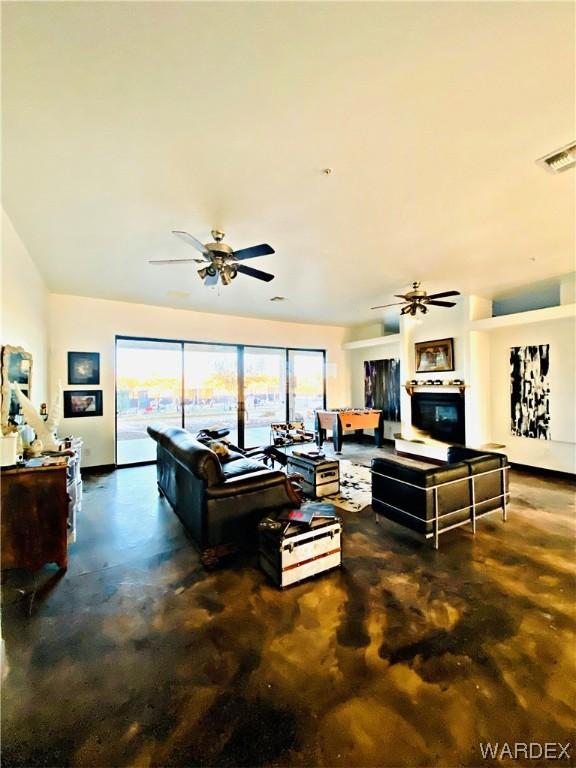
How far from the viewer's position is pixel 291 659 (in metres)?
1.79

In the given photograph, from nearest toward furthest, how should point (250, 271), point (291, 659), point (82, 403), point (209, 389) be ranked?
1. point (291, 659)
2. point (250, 271)
3. point (82, 403)
4. point (209, 389)

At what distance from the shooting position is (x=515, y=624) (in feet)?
6.70

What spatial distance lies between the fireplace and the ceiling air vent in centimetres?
428

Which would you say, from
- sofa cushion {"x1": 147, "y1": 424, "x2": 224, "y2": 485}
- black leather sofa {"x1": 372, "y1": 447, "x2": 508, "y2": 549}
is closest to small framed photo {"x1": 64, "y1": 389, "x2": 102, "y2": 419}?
sofa cushion {"x1": 147, "y1": 424, "x2": 224, "y2": 485}

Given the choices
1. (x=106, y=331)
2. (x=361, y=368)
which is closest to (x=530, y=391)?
(x=361, y=368)

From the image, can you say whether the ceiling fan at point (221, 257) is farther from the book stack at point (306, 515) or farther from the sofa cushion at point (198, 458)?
the book stack at point (306, 515)

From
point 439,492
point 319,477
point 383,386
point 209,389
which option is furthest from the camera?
point 383,386

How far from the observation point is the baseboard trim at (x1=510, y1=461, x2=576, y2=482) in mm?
5113

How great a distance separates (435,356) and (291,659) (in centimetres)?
587

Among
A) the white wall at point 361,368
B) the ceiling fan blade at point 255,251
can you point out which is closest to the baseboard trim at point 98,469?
the ceiling fan blade at point 255,251

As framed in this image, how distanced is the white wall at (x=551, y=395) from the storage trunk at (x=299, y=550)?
4.81 metres

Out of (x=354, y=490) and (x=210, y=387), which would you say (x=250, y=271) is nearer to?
(x=354, y=490)

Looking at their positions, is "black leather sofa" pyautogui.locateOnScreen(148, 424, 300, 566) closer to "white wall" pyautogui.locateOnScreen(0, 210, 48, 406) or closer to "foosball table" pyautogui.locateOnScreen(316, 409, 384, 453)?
"white wall" pyautogui.locateOnScreen(0, 210, 48, 406)

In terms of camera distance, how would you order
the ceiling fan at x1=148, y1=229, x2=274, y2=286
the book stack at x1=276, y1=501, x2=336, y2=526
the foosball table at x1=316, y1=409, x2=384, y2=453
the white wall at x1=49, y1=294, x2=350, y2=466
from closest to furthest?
the book stack at x1=276, y1=501, x2=336, y2=526 < the ceiling fan at x1=148, y1=229, x2=274, y2=286 < the white wall at x1=49, y1=294, x2=350, y2=466 < the foosball table at x1=316, y1=409, x2=384, y2=453
